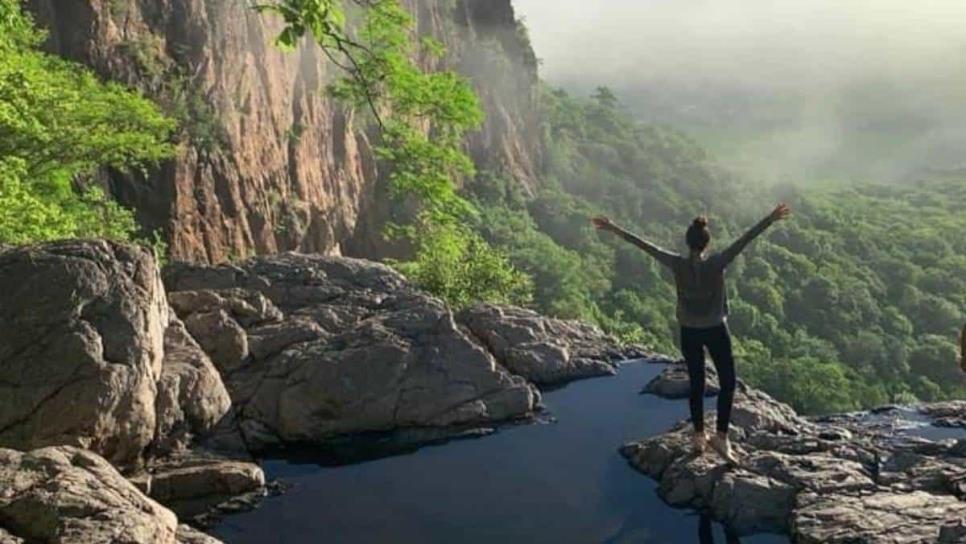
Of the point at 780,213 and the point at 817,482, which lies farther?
the point at 780,213

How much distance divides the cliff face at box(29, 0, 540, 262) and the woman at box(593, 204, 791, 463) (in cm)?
2046

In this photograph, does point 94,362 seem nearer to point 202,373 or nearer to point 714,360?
point 202,373

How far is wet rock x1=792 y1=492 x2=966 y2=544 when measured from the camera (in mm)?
5969

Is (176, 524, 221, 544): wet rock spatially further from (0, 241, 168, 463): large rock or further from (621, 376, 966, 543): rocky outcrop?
(621, 376, 966, 543): rocky outcrop

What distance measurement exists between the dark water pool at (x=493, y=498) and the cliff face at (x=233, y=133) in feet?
64.6

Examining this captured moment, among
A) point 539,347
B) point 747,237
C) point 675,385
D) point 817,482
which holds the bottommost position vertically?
point 817,482

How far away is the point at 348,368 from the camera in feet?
29.5

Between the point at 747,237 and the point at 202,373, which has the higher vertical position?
the point at 747,237

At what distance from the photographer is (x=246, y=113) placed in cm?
3519

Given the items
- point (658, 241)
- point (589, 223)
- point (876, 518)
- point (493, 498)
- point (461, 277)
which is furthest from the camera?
point (658, 241)

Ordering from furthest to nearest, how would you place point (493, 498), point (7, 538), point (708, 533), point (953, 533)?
point (493, 498) → point (708, 533) → point (953, 533) → point (7, 538)

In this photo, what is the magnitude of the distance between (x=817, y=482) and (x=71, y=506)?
594cm

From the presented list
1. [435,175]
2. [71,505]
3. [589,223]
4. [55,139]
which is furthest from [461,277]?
[589,223]

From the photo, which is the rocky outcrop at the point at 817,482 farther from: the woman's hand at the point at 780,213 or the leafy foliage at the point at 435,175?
the leafy foliage at the point at 435,175
